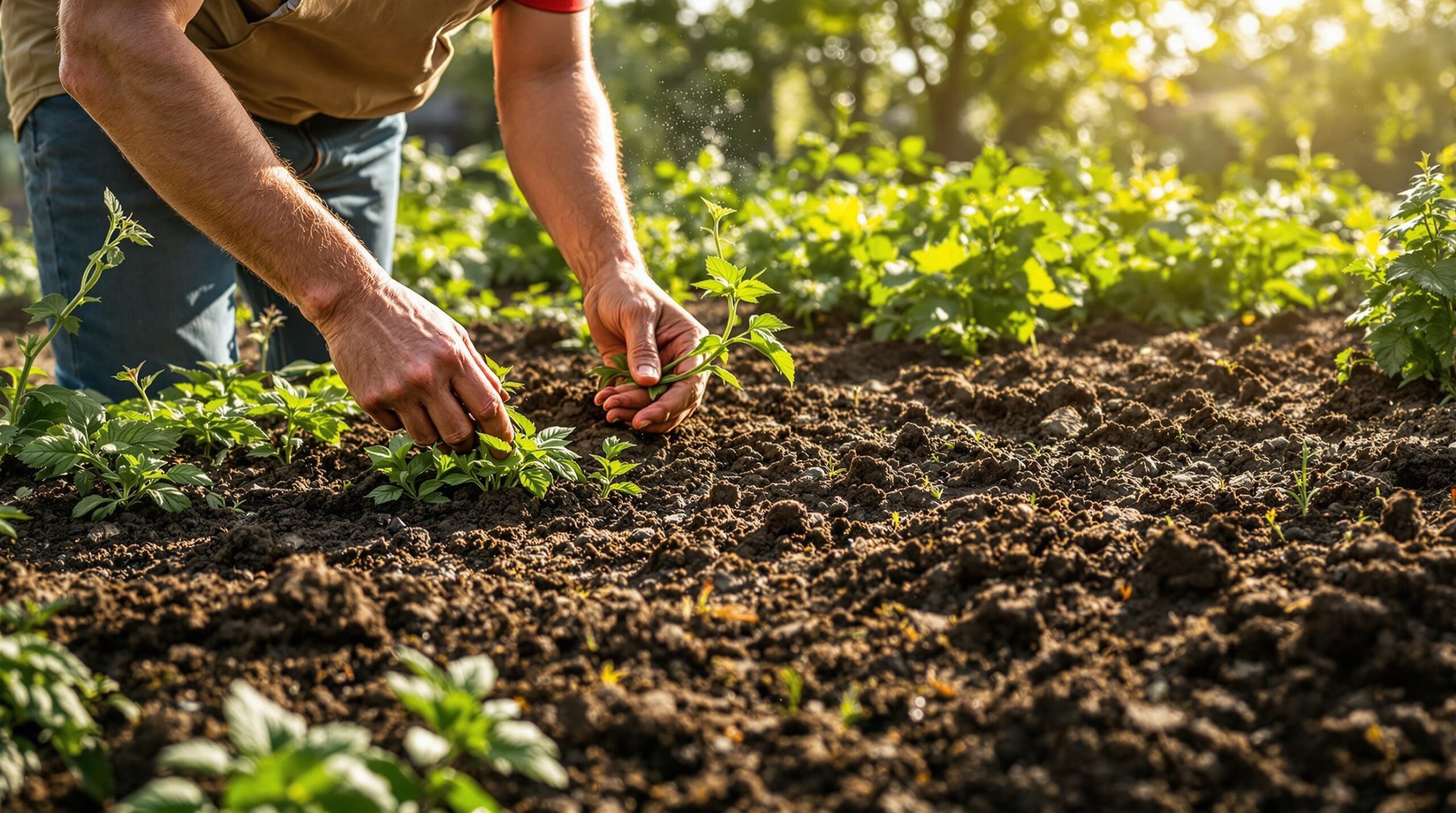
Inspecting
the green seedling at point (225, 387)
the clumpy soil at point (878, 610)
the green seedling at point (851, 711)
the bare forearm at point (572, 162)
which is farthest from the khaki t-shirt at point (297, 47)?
the green seedling at point (851, 711)

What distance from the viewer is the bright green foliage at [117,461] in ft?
7.43

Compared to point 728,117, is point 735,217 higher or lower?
lower

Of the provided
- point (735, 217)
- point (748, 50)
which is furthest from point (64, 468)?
point (748, 50)

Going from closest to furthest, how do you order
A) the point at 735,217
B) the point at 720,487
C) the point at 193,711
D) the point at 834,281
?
the point at 193,711, the point at 720,487, the point at 834,281, the point at 735,217

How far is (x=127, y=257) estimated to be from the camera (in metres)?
3.20

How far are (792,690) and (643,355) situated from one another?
3.98 ft

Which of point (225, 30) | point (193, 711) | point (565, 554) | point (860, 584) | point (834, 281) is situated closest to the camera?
point (193, 711)

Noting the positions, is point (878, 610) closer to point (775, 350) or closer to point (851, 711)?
point (851, 711)

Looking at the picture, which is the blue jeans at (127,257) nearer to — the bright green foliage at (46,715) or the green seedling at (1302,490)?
the bright green foliage at (46,715)

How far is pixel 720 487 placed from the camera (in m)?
2.45

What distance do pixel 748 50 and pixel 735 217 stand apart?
13.3 meters

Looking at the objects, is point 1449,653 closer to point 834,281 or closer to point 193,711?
point 193,711

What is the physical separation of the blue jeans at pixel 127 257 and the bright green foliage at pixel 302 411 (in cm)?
64

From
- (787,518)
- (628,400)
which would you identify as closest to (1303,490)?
(787,518)
